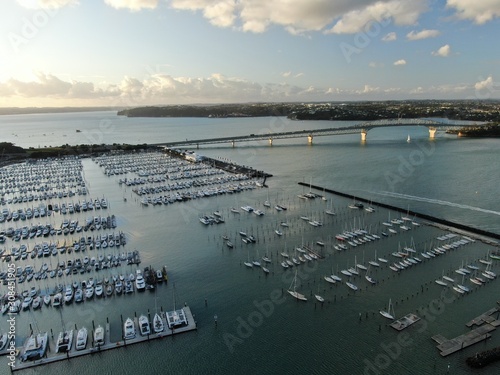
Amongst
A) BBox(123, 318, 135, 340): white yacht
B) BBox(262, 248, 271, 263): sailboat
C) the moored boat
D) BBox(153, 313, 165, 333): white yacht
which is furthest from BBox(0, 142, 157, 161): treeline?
BBox(153, 313, 165, 333): white yacht

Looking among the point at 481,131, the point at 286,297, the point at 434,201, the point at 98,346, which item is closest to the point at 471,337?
the point at 286,297

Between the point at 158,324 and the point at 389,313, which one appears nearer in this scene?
the point at 158,324

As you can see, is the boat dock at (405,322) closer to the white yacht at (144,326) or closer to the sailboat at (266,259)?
the sailboat at (266,259)

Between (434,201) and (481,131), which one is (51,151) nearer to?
(434,201)

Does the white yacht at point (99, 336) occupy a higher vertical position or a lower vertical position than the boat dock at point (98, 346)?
higher

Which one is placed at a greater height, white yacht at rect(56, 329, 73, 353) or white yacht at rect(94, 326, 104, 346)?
white yacht at rect(94, 326, 104, 346)

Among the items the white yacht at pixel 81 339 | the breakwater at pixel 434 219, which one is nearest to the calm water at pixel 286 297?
the white yacht at pixel 81 339

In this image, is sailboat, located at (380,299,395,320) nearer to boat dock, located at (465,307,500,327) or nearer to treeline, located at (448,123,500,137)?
boat dock, located at (465,307,500,327)
